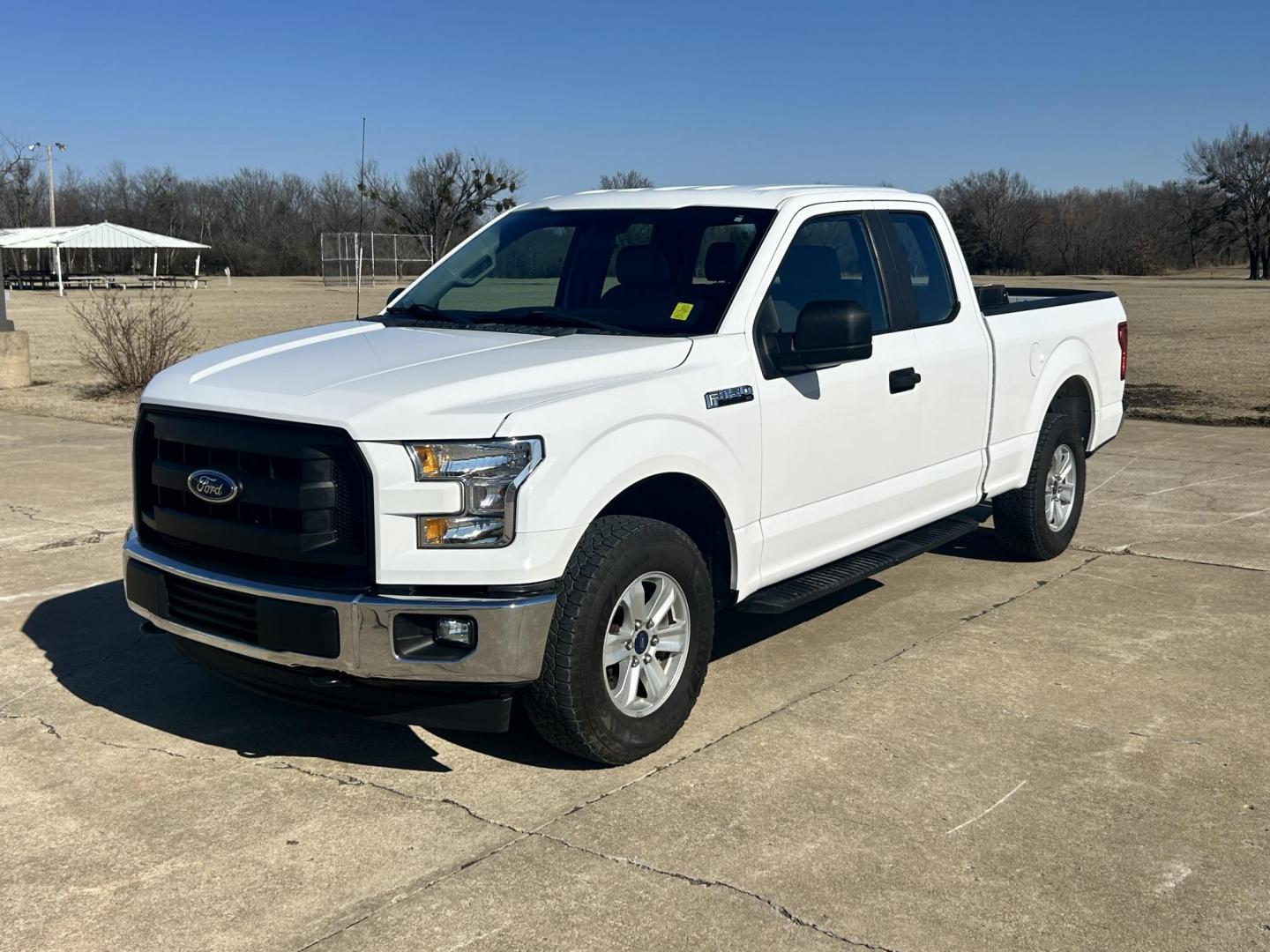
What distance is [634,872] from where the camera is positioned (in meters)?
3.76

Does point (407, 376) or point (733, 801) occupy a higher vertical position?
point (407, 376)

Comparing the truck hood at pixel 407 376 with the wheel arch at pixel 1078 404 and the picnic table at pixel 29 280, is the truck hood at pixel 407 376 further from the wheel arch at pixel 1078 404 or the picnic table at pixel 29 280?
the picnic table at pixel 29 280

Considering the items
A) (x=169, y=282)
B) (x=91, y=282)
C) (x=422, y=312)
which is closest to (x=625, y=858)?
(x=422, y=312)

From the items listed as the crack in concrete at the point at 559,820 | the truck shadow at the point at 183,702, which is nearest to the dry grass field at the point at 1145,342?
the crack in concrete at the point at 559,820

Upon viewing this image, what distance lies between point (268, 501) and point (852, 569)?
2.58 meters

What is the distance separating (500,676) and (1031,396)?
404 cm

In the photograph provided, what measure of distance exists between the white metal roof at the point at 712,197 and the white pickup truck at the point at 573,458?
0.02 meters

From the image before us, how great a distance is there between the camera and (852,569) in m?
5.68

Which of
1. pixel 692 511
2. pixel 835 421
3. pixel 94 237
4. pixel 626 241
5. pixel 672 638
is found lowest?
pixel 672 638

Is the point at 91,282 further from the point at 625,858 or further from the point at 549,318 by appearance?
the point at 625,858

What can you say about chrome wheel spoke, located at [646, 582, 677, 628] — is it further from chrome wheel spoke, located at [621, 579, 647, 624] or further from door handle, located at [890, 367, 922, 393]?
door handle, located at [890, 367, 922, 393]

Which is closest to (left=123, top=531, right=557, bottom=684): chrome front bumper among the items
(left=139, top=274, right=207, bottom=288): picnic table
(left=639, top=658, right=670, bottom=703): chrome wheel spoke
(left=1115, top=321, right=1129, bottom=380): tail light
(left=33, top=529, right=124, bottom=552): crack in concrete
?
(left=639, top=658, right=670, bottom=703): chrome wheel spoke

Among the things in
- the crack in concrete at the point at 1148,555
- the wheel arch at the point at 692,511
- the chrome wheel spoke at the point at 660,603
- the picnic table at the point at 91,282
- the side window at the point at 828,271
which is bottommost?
the crack in concrete at the point at 1148,555

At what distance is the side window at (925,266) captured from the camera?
6.24m
